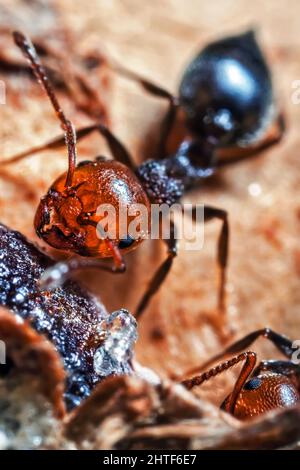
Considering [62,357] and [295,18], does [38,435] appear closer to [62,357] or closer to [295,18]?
[62,357]

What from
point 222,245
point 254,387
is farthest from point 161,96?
point 254,387

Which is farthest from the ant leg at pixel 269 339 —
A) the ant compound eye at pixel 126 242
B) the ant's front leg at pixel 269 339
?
the ant compound eye at pixel 126 242

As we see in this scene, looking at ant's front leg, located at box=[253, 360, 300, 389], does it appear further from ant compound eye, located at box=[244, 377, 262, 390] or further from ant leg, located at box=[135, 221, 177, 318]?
ant leg, located at box=[135, 221, 177, 318]

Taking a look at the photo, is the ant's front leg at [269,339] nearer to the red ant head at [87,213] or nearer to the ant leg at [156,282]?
the ant leg at [156,282]

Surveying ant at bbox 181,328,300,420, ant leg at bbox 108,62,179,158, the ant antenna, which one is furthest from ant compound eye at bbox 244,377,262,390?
ant leg at bbox 108,62,179,158

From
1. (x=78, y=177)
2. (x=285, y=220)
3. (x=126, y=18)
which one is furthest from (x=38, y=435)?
(x=126, y=18)

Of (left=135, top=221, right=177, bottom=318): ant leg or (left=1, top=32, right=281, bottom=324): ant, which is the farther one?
(left=135, top=221, right=177, bottom=318): ant leg
